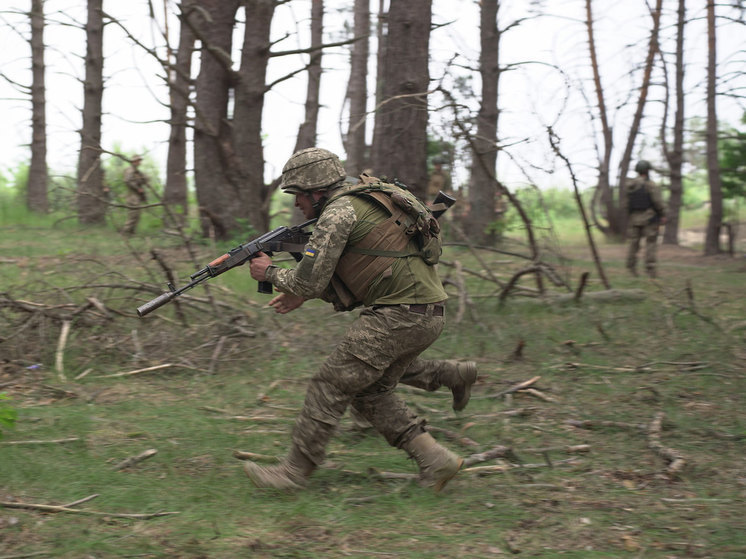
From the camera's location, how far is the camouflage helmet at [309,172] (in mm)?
4035

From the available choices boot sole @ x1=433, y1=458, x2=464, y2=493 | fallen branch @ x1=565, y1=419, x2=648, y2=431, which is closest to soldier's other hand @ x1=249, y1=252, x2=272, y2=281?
boot sole @ x1=433, y1=458, x2=464, y2=493

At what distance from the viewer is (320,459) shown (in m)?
3.92

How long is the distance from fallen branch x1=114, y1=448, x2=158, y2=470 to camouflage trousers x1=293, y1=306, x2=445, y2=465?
1.06 m

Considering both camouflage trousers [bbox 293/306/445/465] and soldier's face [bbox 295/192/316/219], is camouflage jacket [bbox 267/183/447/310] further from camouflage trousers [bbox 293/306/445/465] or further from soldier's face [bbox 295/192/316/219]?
soldier's face [bbox 295/192/316/219]

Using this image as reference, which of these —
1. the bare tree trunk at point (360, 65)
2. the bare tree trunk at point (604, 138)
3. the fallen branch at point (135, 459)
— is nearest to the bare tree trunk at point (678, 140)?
the bare tree trunk at point (604, 138)

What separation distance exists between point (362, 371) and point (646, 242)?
30.2 feet

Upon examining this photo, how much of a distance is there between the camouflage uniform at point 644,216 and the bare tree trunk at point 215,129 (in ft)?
22.0

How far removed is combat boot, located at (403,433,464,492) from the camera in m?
3.88

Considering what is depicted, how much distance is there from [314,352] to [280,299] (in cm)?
252

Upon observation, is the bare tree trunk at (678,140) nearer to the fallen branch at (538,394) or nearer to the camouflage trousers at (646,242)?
the camouflage trousers at (646,242)

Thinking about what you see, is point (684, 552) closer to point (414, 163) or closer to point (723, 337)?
point (723, 337)

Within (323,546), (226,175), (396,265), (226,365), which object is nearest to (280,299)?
(396,265)

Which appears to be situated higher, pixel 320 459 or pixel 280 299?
pixel 280 299

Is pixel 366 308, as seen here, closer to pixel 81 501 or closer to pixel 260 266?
pixel 260 266
